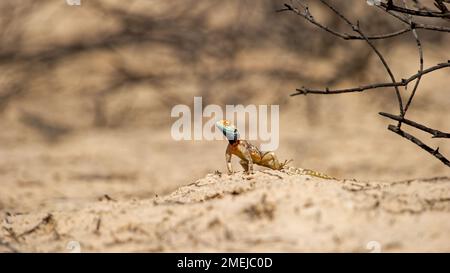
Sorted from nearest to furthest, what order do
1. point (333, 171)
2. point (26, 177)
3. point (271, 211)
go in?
1. point (271, 211)
2. point (26, 177)
3. point (333, 171)

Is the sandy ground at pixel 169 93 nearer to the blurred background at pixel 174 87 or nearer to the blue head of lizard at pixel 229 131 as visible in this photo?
the blurred background at pixel 174 87

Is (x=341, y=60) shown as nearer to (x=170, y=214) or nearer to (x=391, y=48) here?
(x=391, y=48)

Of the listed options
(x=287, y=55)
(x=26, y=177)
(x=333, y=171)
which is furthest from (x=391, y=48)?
(x=26, y=177)

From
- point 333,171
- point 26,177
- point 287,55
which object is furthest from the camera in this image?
point 287,55

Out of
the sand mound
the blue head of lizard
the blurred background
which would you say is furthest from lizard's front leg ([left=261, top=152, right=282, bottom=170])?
the sand mound

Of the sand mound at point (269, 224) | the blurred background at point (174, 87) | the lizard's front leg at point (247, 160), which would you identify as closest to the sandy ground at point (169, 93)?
the blurred background at point (174, 87)
